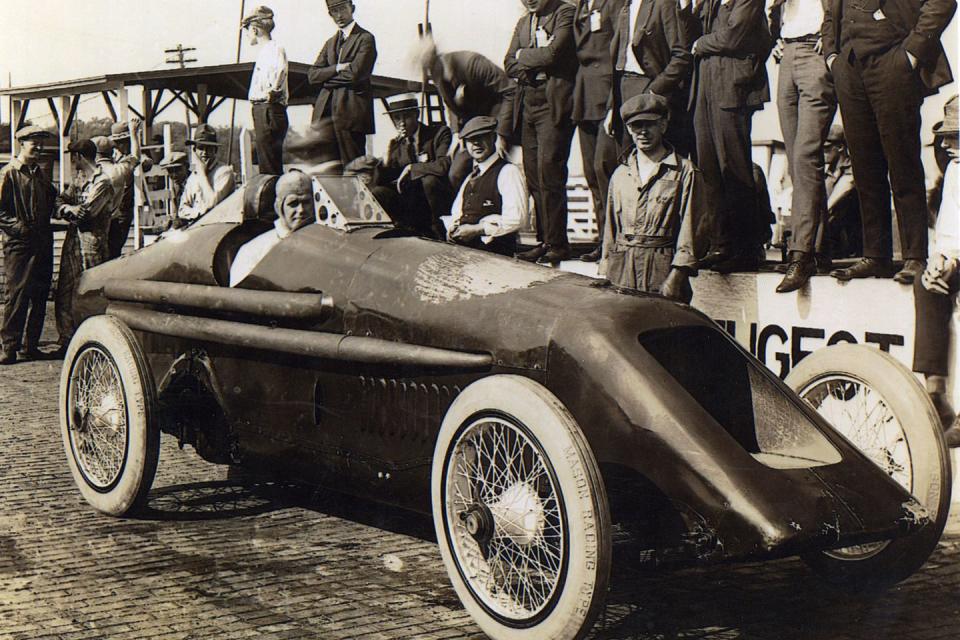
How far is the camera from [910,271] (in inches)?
222

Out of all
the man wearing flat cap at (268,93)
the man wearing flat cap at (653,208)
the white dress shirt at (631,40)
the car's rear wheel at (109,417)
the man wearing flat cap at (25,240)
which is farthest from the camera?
the man wearing flat cap at (25,240)

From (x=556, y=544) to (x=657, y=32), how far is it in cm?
423

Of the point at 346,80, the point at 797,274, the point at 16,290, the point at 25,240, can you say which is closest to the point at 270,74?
the point at 346,80

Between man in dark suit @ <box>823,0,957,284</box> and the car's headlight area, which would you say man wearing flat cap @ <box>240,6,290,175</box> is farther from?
the car's headlight area

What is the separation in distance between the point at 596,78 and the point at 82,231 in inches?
236

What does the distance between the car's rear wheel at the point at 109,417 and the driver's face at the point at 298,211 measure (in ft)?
3.03

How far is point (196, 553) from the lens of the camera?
4.83 metres

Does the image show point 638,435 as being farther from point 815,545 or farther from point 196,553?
point 196,553

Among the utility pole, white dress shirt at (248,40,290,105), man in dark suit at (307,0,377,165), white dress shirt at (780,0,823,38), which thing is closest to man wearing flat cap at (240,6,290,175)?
white dress shirt at (248,40,290,105)

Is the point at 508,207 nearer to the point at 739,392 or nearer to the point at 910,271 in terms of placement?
the point at 910,271

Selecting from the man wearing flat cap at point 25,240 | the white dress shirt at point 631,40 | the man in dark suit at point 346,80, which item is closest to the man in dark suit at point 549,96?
the white dress shirt at point 631,40

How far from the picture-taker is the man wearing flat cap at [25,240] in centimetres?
1092

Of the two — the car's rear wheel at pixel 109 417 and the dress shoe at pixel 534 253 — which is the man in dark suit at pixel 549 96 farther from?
the car's rear wheel at pixel 109 417

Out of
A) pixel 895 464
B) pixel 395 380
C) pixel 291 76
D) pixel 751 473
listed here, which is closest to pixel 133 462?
pixel 395 380
